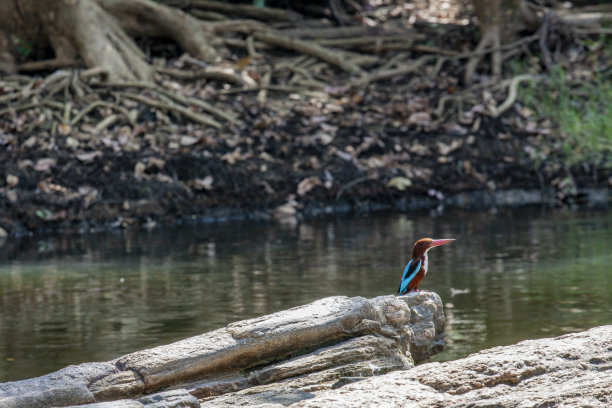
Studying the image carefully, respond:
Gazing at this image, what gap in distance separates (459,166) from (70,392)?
10.8 metres

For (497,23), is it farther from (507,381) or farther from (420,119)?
(507,381)

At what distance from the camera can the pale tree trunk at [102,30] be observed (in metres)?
15.5

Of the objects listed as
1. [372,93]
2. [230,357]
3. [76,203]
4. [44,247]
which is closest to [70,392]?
[230,357]

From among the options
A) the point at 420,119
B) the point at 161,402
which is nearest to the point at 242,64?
the point at 420,119

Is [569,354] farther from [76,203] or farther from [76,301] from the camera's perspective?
[76,203]

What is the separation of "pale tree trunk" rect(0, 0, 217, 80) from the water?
447cm

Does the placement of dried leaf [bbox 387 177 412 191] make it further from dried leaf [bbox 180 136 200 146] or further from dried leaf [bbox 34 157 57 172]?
dried leaf [bbox 34 157 57 172]

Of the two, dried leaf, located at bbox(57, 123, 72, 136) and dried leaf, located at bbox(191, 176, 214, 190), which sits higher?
dried leaf, located at bbox(57, 123, 72, 136)

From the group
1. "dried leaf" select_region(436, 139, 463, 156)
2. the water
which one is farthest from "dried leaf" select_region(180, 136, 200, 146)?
"dried leaf" select_region(436, 139, 463, 156)

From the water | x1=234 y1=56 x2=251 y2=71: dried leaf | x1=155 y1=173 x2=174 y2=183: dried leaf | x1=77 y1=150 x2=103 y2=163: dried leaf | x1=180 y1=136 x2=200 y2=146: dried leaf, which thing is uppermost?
x1=234 y1=56 x2=251 y2=71: dried leaf

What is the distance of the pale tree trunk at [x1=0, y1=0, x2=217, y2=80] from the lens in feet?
50.8

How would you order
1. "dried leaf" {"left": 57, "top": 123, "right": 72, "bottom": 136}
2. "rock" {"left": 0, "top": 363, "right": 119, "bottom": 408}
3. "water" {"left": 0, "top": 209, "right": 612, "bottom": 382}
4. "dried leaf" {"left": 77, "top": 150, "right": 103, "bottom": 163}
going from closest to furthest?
"rock" {"left": 0, "top": 363, "right": 119, "bottom": 408}, "water" {"left": 0, "top": 209, "right": 612, "bottom": 382}, "dried leaf" {"left": 77, "top": 150, "right": 103, "bottom": 163}, "dried leaf" {"left": 57, "top": 123, "right": 72, "bottom": 136}

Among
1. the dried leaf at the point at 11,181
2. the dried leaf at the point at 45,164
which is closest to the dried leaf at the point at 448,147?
the dried leaf at the point at 45,164

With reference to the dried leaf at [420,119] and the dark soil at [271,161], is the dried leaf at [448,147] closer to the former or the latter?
the dark soil at [271,161]
